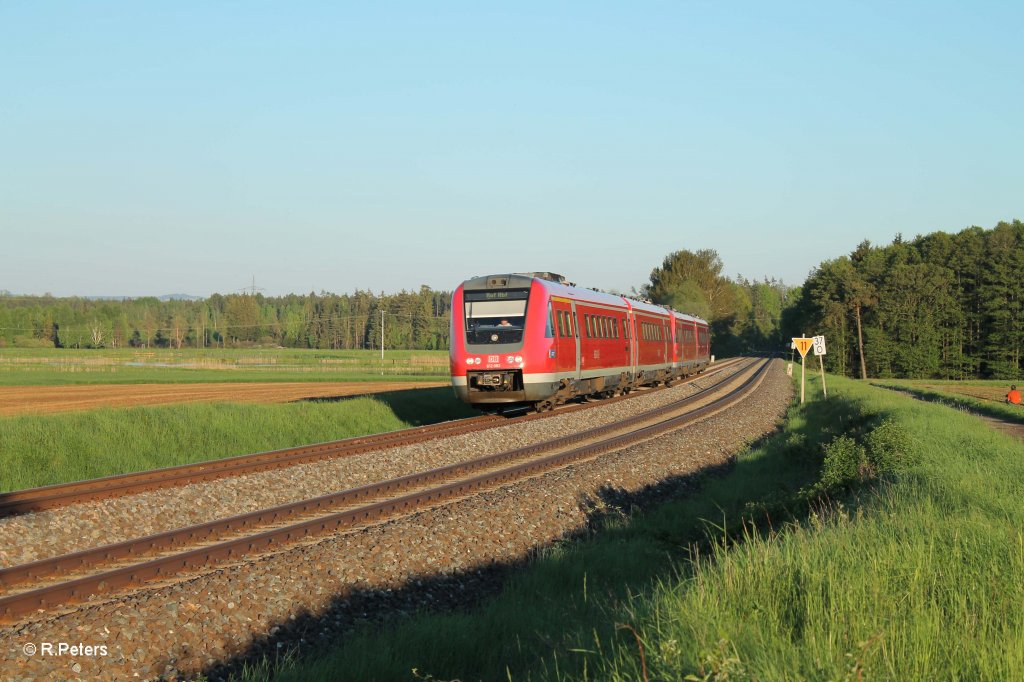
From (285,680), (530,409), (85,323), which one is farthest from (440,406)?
(85,323)

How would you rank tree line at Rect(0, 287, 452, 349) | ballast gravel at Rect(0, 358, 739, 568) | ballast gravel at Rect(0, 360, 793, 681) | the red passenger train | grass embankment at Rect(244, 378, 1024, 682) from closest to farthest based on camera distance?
grass embankment at Rect(244, 378, 1024, 682) → ballast gravel at Rect(0, 360, 793, 681) → ballast gravel at Rect(0, 358, 739, 568) → the red passenger train → tree line at Rect(0, 287, 452, 349)

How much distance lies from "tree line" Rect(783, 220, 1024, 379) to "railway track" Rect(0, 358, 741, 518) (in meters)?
69.8

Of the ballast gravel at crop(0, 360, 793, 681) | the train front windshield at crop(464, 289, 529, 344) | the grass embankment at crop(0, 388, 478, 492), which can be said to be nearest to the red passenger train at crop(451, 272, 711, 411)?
the train front windshield at crop(464, 289, 529, 344)

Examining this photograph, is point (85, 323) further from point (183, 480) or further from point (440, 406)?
point (183, 480)

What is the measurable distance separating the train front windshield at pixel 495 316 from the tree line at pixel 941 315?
67.7 metres

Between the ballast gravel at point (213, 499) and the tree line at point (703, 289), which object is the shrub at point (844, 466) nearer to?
the ballast gravel at point (213, 499)

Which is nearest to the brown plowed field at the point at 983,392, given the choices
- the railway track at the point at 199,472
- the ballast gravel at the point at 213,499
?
the railway track at the point at 199,472

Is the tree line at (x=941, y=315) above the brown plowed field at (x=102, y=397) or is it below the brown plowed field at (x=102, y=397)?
above

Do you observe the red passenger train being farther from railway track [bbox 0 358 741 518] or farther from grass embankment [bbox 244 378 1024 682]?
grass embankment [bbox 244 378 1024 682]

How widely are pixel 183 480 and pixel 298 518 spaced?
11.8 feet

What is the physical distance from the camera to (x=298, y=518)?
1097 cm

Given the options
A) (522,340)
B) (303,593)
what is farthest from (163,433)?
(303,593)

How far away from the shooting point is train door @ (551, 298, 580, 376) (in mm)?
21969

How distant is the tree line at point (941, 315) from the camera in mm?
75812
